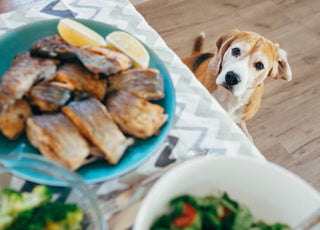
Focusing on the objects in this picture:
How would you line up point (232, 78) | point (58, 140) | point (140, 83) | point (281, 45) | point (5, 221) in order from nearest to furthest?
point (5, 221)
point (58, 140)
point (140, 83)
point (232, 78)
point (281, 45)

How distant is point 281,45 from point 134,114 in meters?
1.84

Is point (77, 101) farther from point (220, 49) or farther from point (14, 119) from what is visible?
point (220, 49)

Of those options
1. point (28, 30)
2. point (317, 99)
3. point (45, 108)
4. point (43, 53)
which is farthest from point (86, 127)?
point (317, 99)

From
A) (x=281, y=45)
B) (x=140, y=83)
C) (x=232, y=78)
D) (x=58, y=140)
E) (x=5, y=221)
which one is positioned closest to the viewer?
(x=5, y=221)

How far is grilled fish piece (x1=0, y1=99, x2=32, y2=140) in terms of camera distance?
624 mm

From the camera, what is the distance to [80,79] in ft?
2.28

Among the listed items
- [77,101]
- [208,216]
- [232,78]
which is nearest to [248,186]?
[208,216]

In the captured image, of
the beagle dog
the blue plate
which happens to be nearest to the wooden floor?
the beagle dog

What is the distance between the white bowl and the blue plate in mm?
121

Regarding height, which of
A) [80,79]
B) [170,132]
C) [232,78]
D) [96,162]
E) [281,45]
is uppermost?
[80,79]

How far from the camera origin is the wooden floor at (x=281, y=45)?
1776 millimetres

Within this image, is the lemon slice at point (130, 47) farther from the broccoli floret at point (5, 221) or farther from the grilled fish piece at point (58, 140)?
the broccoli floret at point (5, 221)

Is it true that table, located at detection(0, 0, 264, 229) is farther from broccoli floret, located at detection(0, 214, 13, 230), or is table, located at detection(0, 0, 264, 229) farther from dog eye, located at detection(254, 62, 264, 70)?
dog eye, located at detection(254, 62, 264, 70)

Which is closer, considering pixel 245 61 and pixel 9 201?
pixel 9 201
